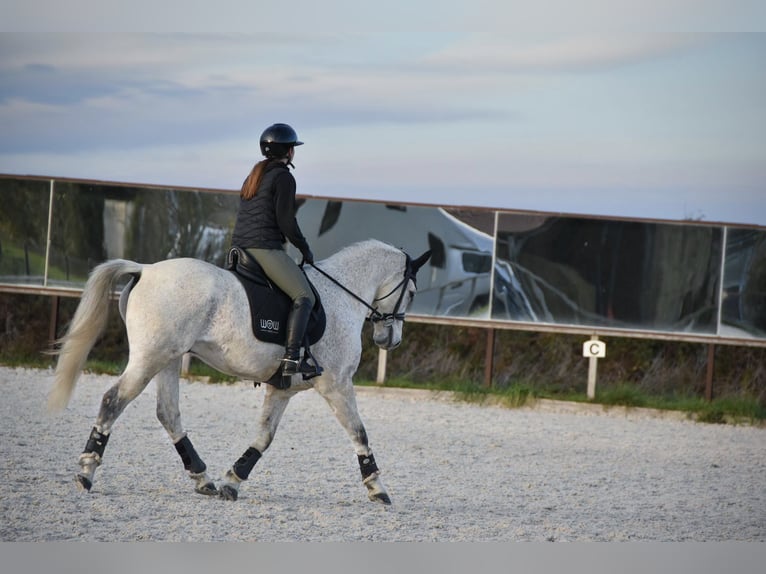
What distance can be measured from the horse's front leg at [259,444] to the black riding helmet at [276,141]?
5.16ft

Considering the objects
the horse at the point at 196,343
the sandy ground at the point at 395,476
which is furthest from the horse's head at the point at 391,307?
the sandy ground at the point at 395,476

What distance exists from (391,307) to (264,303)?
4.32ft

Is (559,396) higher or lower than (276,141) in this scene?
lower

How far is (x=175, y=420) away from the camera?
21.8 feet

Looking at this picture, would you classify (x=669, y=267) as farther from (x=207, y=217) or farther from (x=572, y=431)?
(x=207, y=217)

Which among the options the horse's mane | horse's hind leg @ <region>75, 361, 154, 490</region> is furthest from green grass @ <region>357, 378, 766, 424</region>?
horse's hind leg @ <region>75, 361, 154, 490</region>

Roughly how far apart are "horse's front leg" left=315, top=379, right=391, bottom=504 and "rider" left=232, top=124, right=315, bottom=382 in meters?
0.33

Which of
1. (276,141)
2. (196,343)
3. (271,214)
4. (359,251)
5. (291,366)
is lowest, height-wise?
(291,366)

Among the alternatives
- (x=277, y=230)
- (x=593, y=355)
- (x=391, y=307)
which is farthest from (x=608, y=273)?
(x=277, y=230)

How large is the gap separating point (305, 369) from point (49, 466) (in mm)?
2201

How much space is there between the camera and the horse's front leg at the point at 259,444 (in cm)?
668

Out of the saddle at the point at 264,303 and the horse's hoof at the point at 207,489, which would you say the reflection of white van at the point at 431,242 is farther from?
the horse's hoof at the point at 207,489

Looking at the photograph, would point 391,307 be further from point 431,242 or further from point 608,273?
point 608,273

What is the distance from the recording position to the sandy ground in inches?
235
